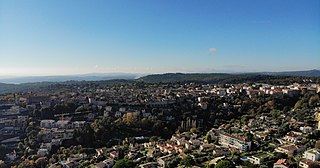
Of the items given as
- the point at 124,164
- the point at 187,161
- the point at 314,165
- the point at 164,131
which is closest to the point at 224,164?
the point at 187,161

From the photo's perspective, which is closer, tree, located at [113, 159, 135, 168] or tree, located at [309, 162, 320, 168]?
tree, located at [309, 162, 320, 168]

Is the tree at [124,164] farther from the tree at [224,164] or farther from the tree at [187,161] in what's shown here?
the tree at [224,164]

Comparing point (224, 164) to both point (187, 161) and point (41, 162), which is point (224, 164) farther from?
point (41, 162)

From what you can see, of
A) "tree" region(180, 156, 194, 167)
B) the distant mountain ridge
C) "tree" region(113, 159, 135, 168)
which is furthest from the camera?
the distant mountain ridge

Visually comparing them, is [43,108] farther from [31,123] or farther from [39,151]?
[39,151]

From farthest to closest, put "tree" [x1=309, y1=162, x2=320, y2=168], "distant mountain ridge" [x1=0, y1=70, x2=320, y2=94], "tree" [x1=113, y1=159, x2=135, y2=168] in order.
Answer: "distant mountain ridge" [x1=0, y1=70, x2=320, y2=94]
"tree" [x1=113, y1=159, x2=135, y2=168]
"tree" [x1=309, y1=162, x2=320, y2=168]

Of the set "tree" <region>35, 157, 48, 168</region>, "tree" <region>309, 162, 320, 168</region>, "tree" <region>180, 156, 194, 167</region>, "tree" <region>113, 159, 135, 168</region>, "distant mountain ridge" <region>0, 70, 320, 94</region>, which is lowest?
"tree" <region>35, 157, 48, 168</region>

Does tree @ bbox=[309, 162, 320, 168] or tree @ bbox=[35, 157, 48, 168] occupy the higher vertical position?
tree @ bbox=[309, 162, 320, 168]

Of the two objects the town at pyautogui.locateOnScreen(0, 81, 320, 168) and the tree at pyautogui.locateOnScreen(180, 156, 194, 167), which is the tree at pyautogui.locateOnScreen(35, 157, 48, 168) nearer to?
the town at pyautogui.locateOnScreen(0, 81, 320, 168)

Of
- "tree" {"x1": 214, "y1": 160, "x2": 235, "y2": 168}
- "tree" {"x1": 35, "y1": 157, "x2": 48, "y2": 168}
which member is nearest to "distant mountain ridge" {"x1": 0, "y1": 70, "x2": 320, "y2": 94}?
"tree" {"x1": 35, "y1": 157, "x2": 48, "y2": 168}
